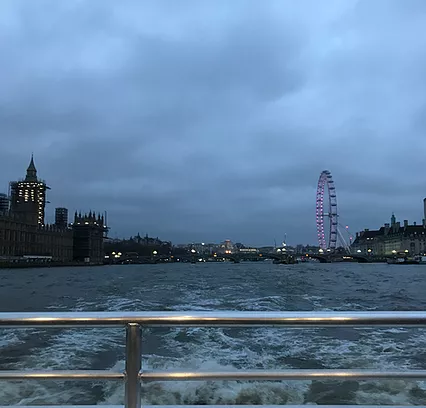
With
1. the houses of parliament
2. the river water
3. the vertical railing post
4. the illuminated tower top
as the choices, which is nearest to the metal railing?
the vertical railing post

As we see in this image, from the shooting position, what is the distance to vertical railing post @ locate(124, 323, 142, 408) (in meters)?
2.10

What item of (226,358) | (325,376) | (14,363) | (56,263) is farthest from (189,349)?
(56,263)

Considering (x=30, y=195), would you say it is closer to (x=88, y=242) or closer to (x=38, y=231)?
(x=88, y=242)

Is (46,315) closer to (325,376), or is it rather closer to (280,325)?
(280,325)

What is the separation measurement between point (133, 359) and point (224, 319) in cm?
46

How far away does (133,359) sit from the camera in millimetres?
2115

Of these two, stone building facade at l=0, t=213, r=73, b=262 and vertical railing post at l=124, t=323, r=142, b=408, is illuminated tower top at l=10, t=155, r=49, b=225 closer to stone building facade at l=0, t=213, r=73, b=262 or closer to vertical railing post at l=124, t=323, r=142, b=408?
stone building facade at l=0, t=213, r=73, b=262

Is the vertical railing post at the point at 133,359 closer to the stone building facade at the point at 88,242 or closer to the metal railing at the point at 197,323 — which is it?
the metal railing at the point at 197,323

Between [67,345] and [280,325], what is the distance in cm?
1093

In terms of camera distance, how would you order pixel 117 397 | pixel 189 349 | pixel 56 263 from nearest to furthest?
pixel 117 397, pixel 189 349, pixel 56 263

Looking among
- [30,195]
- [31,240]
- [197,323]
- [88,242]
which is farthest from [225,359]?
[30,195]

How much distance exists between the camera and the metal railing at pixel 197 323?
205 cm

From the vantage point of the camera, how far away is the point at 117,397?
7113mm

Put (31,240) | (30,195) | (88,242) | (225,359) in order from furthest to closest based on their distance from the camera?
(30,195) < (88,242) < (31,240) < (225,359)
